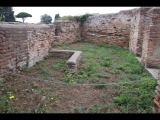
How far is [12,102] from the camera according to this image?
3482 mm

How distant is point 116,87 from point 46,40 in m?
4.34

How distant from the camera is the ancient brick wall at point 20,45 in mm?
A: 4629

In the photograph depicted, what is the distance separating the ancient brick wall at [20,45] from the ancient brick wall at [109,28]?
588 centimetres

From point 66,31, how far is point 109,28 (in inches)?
119

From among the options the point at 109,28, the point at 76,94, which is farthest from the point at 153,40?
the point at 109,28

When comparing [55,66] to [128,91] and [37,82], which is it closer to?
[37,82]

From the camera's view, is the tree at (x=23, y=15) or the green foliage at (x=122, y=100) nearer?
the green foliage at (x=122, y=100)

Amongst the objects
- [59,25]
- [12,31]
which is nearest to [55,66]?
[12,31]

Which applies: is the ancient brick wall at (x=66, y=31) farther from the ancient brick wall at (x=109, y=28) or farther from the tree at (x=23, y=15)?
the tree at (x=23, y=15)

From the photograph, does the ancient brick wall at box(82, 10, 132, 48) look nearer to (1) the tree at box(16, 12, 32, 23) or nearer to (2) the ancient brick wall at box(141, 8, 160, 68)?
(2) the ancient brick wall at box(141, 8, 160, 68)

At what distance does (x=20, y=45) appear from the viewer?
542 centimetres

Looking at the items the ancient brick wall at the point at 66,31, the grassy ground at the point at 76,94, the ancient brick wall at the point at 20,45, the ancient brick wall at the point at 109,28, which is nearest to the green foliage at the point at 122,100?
the grassy ground at the point at 76,94

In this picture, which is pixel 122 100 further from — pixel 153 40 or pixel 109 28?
pixel 109 28

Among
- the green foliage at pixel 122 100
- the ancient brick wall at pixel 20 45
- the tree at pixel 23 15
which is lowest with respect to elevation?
the green foliage at pixel 122 100
